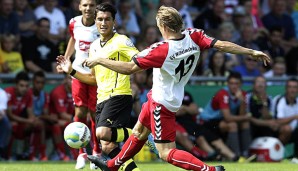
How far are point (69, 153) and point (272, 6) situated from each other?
24.4 ft

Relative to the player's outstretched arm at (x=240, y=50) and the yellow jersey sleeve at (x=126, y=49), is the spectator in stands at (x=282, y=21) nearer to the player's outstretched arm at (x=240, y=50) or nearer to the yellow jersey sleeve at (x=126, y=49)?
the yellow jersey sleeve at (x=126, y=49)

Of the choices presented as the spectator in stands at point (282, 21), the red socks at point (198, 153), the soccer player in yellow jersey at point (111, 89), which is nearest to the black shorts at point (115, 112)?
the soccer player in yellow jersey at point (111, 89)

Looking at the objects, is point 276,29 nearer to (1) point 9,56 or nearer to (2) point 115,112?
(1) point 9,56

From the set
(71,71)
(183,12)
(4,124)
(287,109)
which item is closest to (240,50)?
(71,71)

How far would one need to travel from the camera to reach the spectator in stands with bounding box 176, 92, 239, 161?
17562 mm

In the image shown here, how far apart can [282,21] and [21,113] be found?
7.73 meters

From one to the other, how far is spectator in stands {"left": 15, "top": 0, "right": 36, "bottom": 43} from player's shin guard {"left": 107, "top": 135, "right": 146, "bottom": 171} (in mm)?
8403

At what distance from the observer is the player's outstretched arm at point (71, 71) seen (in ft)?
36.0

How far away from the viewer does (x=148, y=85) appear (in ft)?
58.8

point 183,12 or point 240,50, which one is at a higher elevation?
point 183,12

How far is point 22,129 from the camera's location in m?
17.3

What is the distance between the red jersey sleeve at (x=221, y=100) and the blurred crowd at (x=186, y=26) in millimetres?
1180

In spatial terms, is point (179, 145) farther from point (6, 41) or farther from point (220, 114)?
point (6, 41)

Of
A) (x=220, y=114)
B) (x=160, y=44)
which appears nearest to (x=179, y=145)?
(x=220, y=114)
